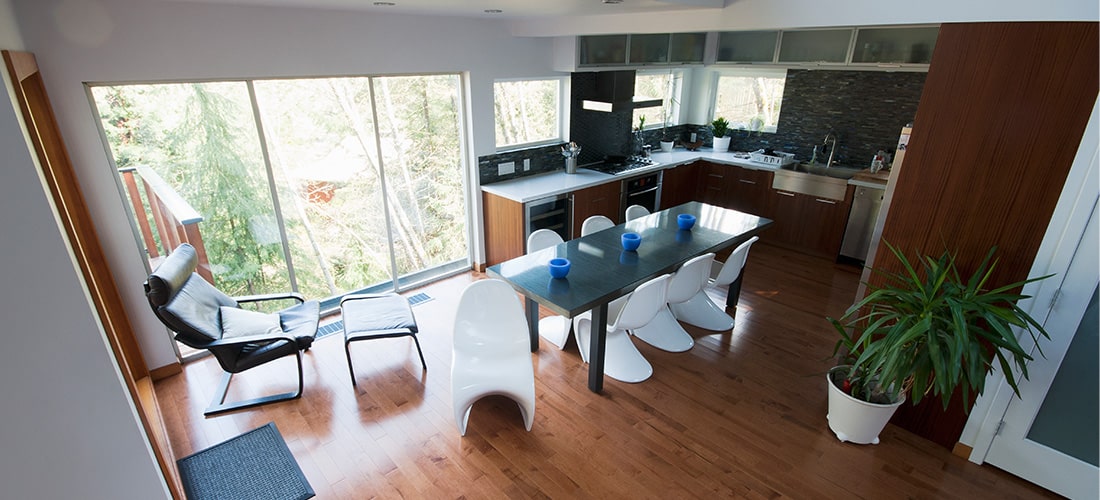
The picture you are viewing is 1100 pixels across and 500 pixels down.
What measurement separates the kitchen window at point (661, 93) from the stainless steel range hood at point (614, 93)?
0.62 metres

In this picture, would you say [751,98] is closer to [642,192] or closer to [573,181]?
[642,192]

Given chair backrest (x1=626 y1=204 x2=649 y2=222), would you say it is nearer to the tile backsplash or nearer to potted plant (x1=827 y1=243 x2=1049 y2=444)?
the tile backsplash

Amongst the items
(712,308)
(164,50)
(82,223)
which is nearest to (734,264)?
(712,308)

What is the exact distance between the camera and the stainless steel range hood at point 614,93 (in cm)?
507

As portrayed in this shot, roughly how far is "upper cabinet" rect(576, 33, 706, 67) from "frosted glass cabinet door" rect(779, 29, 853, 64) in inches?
35.4

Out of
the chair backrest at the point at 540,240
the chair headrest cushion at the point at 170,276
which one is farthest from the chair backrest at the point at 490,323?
the chair headrest cushion at the point at 170,276

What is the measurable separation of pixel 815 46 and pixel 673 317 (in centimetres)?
312

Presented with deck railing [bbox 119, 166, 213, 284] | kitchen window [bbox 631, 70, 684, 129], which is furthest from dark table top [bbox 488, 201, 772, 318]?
kitchen window [bbox 631, 70, 684, 129]

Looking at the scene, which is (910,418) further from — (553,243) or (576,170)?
(576,170)

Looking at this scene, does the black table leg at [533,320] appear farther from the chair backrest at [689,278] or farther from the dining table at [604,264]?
the chair backrest at [689,278]

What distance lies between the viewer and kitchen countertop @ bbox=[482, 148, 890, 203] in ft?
14.7

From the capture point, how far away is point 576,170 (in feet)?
17.3

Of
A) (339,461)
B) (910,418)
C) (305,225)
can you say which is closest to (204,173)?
(305,225)

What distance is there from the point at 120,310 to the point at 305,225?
122cm
